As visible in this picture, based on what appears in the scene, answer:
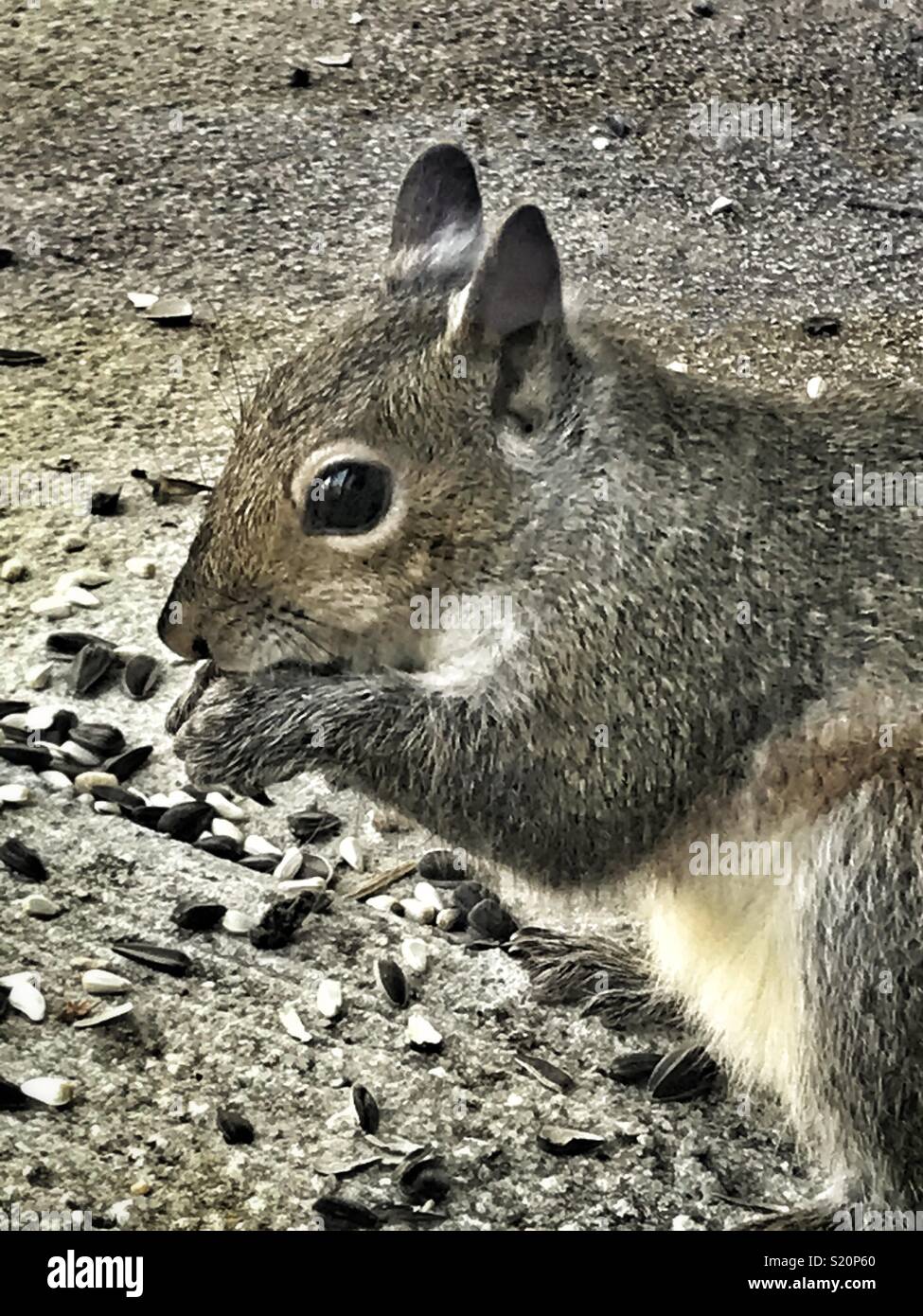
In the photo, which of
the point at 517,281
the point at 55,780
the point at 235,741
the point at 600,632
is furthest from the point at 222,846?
the point at 517,281

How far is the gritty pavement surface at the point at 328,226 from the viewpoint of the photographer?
2.71m

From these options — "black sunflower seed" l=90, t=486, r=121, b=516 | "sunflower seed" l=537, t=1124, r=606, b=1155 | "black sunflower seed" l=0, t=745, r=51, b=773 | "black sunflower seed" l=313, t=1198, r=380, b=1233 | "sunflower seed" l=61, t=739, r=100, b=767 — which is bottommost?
"sunflower seed" l=537, t=1124, r=606, b=1155

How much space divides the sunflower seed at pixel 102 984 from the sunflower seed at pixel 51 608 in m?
0.64

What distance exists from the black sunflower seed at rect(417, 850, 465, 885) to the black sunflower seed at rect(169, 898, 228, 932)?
0.32 meters

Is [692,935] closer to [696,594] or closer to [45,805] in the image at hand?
[696,594]

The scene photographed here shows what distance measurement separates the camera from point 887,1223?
2324 mm

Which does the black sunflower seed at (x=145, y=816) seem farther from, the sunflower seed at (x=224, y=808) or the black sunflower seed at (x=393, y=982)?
the black sunflower seed at (x=393, y=982)

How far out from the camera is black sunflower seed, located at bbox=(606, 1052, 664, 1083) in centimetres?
258

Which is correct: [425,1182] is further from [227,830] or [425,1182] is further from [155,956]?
[227,830]

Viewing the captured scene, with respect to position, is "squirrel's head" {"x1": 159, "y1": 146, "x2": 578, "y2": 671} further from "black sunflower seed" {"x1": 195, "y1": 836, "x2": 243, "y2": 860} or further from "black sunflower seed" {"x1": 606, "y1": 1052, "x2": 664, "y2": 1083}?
"black sunflower seed" {"x1": 606, "y1": 1052, "x2": 664, "y2": 1083}

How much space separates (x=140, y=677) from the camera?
2900mm

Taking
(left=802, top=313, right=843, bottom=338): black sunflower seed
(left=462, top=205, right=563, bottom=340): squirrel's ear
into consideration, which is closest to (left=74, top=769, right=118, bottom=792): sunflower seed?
(left=462, top=205, right=563, bottom=340): squirrel's ear
